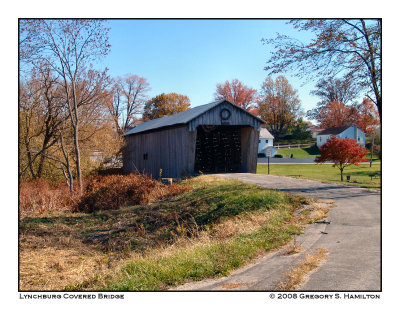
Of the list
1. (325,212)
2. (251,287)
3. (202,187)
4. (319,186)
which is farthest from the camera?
(202,187)

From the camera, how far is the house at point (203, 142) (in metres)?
16.8

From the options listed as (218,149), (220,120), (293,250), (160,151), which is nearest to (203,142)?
(218,149)

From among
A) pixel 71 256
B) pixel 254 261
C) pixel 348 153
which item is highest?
pixel 348 153

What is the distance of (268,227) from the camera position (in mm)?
6789

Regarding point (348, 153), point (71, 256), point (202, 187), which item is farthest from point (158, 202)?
point (348, 153)

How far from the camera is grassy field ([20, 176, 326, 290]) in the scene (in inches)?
185

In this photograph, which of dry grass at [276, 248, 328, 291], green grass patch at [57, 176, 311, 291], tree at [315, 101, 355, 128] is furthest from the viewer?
tree at [315, 101, 355, 128]

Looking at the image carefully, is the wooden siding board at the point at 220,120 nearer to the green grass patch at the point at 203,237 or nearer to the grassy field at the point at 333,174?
the grassy field at the point at 333,174

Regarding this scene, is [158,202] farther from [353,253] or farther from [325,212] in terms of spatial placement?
[353,253]

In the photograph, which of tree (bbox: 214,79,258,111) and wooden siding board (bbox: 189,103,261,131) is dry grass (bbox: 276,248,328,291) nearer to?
wooden siding board (bbox: 189,103,261,131)

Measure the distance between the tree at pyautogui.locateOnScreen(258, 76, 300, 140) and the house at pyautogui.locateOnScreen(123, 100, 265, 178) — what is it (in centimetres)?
988

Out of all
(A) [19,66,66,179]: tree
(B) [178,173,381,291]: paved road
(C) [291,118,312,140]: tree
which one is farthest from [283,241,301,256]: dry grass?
(C) [291,118,312,140]: tree

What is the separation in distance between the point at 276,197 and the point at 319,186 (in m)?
3.80

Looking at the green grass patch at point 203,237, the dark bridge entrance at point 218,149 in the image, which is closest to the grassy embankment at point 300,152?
the dark bridge entrance at point 218,149
